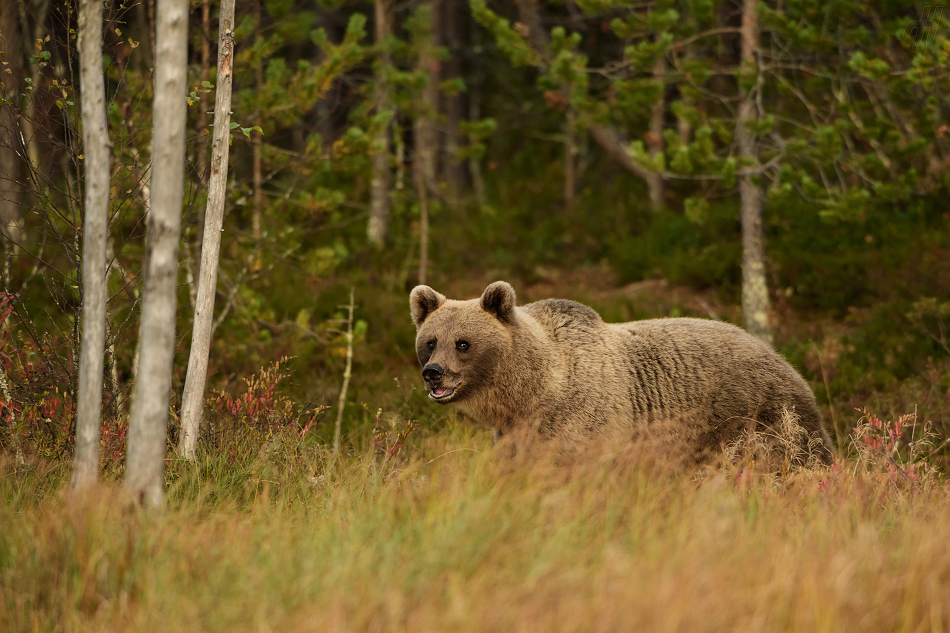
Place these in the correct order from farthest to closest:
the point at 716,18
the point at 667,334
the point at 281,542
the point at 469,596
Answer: the point at 716,18
the point at 667,334
the point at 281,542
the point at 469,596

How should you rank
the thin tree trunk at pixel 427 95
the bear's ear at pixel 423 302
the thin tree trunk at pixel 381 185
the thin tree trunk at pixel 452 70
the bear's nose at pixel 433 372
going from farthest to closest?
the thin tree trunk at pixel 452 70 → the thin tree trunk at pixel 381 185 → the thin tree trunk at pixel 427 95 → the bear's ear at pixel 423 302 → the bear's nose at pixel 433 372

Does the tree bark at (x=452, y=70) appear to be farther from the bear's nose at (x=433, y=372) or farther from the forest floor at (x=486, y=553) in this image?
the forest floor at (x=486, y=553)

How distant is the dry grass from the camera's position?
10.2 feet

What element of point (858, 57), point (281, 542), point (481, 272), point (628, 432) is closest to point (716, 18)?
point (858, 57)

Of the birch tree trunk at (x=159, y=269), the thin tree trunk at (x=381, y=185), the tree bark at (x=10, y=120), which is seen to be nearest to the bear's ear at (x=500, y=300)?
the birch tree trunk at (x=159, y=269)

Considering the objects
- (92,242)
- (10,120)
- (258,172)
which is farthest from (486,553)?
(258,172)

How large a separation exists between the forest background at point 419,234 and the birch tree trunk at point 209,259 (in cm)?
20

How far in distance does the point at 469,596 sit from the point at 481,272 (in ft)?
34.9

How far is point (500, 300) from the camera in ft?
19.4

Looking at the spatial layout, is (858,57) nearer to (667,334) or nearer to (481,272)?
(667,334)

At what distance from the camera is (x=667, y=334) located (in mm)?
6387

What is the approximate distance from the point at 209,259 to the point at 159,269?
1.39m

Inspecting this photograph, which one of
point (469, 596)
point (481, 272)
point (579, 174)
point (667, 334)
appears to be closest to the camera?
point (469, 596)

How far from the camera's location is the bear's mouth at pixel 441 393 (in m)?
5.67
